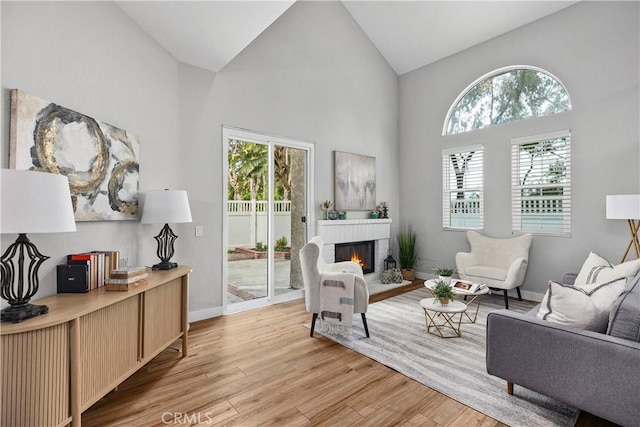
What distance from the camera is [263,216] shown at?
4.11 m

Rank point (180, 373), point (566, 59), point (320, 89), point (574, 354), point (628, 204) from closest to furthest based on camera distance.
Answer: point (574, 354), point (180, 373), point (628, 204), point (566, 59), point (320, 89)

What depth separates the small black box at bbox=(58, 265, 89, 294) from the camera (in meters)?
1.92

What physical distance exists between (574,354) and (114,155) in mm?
3305

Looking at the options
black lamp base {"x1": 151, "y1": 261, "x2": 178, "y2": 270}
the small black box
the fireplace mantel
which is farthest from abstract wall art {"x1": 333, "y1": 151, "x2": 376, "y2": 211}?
the small black box

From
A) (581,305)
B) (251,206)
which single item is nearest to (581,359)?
(581,305)

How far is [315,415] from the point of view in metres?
1.88

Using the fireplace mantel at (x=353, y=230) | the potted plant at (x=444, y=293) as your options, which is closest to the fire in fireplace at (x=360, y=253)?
Result: the fireplace mantel at (x=353, y=230)

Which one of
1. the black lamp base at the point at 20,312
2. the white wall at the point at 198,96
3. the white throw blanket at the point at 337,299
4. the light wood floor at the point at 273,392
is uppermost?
the white wall at the point at 198,96

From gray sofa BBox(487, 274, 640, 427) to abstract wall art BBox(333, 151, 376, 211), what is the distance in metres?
3.24

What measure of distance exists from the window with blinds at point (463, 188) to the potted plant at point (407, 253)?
2.07ft

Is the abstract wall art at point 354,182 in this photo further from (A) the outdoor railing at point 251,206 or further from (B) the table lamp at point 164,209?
(B) the table lamp at point 164,209

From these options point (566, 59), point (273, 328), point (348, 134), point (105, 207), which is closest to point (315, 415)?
point (273, 328)

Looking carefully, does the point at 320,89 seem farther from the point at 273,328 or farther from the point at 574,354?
the point at 574,354

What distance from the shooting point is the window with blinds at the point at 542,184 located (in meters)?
4.10
